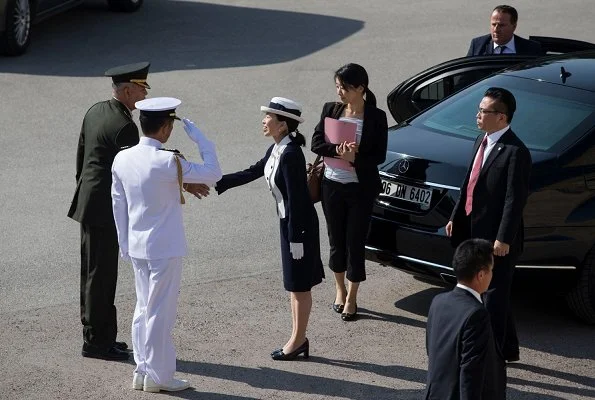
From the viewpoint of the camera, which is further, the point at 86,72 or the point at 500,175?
the point at 86,72

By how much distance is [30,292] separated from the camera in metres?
8.71

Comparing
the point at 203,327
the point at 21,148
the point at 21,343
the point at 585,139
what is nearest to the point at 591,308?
the point at 585,139

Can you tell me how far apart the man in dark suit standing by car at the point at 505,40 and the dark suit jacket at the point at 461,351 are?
18.8ft

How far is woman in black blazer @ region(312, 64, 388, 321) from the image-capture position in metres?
8.06

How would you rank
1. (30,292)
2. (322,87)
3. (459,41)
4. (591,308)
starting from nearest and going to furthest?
1. (591,308)
2. (30,292)
3. (322,87)
4. (459,41)

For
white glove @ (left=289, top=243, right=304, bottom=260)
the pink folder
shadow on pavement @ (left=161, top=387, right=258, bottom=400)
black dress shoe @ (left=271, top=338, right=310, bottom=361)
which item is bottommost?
shadow on pavement @ (left=161, top=387, right=258, bottom=400)

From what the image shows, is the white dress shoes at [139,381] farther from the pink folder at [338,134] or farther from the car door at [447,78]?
the car door at [447,78]

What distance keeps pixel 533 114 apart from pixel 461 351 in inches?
139

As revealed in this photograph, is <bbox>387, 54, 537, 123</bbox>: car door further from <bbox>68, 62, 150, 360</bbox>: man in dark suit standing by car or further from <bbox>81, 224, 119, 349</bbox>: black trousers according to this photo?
<bbox>81, 224, 119, 349</bbox>: black trousers

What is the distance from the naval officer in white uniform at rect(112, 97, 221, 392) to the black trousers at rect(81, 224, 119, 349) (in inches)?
17.9

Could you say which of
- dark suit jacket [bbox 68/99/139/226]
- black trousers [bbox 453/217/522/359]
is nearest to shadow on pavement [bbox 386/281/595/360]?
black trousers [bbox 453/217/522/359]

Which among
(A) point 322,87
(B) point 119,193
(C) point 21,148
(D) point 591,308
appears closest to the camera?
(B) point 119,193

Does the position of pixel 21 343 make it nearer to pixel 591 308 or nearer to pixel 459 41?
pixel 591 308

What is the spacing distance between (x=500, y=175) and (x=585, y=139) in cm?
123
